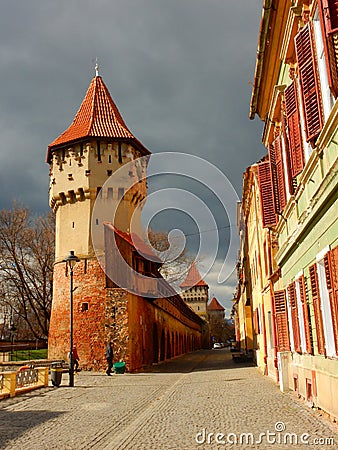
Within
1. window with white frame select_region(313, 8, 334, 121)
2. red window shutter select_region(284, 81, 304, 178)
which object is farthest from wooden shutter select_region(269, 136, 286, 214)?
window with white frame select_region(313, 8, 334, 121)

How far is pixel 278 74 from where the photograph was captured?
12.4m

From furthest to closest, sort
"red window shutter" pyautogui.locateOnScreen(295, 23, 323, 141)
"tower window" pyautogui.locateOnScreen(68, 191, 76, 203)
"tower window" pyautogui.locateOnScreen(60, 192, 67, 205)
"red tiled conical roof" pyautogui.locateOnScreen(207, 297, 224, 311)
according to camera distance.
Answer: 1. "red tiled conical roof" pyautogui.locateOnScreen(207, 297, 224, 311)
2. "tower window" pyautogui.locateOnScreen(60, 192, 67, 205)
3. "tower window" pyautogui.locateOnScreen(68, 191, 76, 203)
4. "red window shutter" pyautogui.locateOnScreen(295, 23, 323, 141)

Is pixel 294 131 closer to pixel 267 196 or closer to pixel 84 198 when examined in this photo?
pixel 267 196

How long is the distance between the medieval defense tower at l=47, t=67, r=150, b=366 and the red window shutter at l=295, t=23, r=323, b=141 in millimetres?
19855

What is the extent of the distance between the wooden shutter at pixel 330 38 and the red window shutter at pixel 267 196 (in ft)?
22.9

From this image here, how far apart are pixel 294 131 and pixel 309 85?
229 cm

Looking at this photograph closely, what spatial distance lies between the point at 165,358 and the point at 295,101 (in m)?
30.0

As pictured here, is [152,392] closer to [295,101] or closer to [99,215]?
[295,101]

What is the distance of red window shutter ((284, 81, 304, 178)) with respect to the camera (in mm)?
9711

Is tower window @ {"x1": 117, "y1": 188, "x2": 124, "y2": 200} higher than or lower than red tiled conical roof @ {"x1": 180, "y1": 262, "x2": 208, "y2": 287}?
higher

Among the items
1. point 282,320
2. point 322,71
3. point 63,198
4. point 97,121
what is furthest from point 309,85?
point 97,121

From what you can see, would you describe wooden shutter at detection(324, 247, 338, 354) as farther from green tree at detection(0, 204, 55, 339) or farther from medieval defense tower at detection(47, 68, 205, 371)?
green tree at detection(0, 204, 55, 339)

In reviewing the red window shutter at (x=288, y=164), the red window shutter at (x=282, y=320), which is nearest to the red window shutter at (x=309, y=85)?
the red window shutter at (x=288, y=164)

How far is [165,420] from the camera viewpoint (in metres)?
9.86
